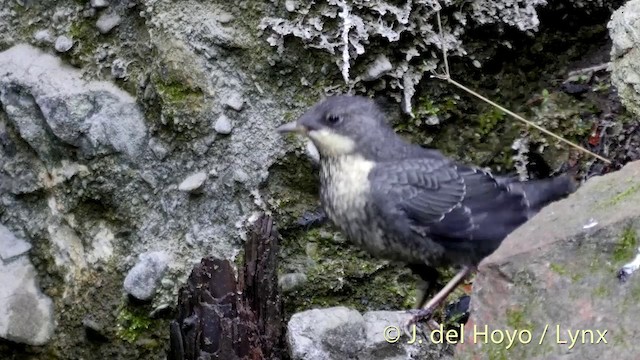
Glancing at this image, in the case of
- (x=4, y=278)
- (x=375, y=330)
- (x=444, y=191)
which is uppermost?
(x=444, y=191)

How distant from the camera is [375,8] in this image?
478 cm

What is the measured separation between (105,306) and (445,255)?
5.20 ft

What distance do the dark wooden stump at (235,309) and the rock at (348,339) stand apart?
0.10 meters

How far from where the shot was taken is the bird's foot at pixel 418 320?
4.16 metres

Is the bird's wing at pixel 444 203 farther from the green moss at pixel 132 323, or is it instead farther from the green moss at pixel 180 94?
the green moss at pixel 132 323

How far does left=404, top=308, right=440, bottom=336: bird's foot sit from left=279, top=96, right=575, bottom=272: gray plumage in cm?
19

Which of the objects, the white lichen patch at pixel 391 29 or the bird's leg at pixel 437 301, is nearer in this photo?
the bird's leg at pixel 437 301

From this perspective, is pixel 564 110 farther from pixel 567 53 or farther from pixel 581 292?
pixel 581 292

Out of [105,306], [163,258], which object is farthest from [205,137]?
[105,306]

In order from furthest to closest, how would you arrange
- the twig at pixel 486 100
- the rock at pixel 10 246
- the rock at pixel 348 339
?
1. the rock at pixel 10 246
2. the twig at pixel 486 100
3. the rock at pixel 348 339

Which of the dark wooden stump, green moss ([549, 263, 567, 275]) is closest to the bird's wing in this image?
the dark wooden stump

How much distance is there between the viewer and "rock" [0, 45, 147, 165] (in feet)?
16.3

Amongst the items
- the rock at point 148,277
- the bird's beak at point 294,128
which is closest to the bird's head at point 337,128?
the bird's beak at point 294,128

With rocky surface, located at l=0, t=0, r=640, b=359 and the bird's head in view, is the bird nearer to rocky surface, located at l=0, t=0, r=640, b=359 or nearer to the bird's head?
the bird's head
